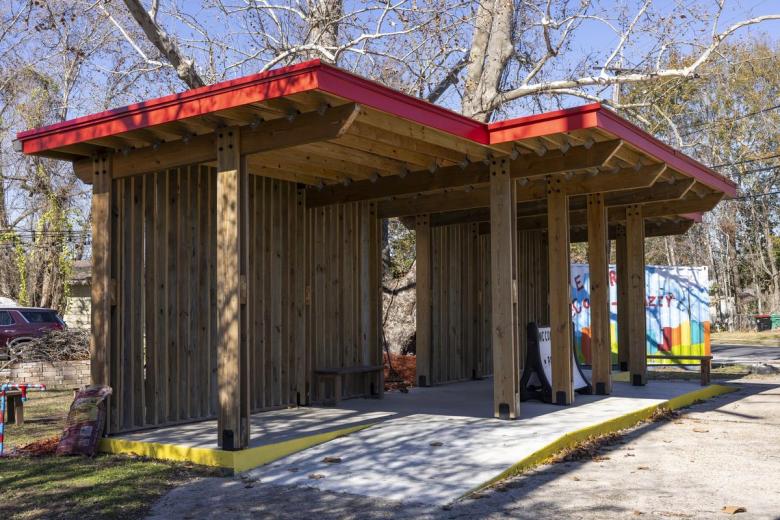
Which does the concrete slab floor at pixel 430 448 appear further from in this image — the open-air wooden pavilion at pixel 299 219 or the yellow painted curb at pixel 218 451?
the open-air wooden pavilion at pixel 299 219

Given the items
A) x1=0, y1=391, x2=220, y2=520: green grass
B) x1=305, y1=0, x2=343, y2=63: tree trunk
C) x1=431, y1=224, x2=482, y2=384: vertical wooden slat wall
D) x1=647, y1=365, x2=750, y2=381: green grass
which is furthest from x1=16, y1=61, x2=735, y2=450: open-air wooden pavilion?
x1=305, y1=0, x2=343, y2=63: tree trunk

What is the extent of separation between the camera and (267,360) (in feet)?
31.6

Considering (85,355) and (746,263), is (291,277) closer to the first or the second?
(85,355)

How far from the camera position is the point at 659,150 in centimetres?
895

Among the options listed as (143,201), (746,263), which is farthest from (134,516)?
(746,263)

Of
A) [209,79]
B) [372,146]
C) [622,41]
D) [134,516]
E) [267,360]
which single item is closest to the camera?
[134,516]

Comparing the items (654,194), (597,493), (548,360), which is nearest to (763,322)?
(654,194)

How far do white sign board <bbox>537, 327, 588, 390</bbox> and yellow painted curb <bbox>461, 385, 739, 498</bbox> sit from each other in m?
1.11

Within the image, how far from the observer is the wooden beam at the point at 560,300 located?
32.3 feet

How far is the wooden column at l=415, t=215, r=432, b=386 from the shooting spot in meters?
12.5

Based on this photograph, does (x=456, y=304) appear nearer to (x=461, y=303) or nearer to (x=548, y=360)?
(x=461, y=303)

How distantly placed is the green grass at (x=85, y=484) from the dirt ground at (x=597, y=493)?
220 millimetres

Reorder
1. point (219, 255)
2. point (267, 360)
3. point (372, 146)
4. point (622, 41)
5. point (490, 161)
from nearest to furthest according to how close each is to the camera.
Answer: point (219, 255) < point (372, 146) < point (490, 161) < point (267, 360) < point (622, 41)

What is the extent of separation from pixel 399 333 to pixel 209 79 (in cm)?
739
